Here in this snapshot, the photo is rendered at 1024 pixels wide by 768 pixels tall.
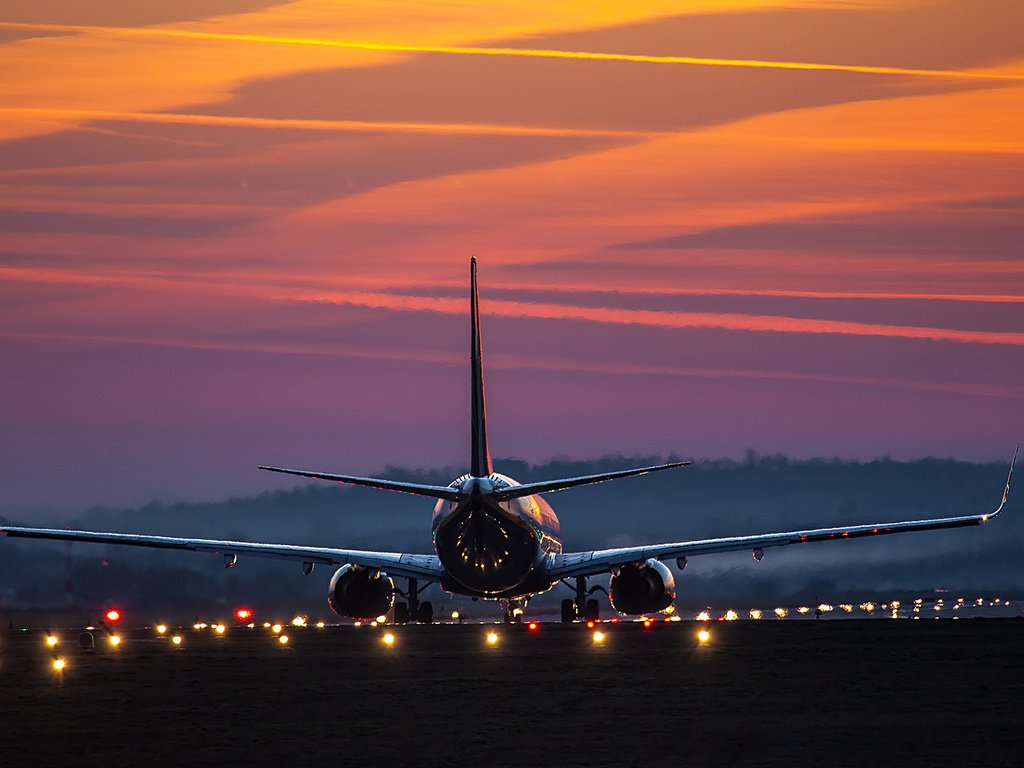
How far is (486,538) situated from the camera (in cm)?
7438

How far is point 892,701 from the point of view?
128 ft

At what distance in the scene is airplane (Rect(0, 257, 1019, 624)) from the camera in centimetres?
7600

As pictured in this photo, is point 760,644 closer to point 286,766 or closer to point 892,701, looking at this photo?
point 892,701

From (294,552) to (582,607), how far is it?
14.0 meters

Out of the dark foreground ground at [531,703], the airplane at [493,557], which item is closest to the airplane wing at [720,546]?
the airplane at [493,557]

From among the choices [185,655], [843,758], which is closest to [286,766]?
[843,758]

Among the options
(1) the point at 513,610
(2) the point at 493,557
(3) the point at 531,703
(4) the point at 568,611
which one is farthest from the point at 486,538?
(3) the point at 531,703

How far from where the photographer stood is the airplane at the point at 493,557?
76.0m

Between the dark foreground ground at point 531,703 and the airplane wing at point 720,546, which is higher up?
the airplane wing at point 720,546

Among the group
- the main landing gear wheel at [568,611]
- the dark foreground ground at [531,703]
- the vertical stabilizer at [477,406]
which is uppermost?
the vertical stabilizer at [477,406]

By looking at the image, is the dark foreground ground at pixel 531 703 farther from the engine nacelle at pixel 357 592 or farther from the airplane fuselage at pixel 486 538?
the engine nacelle at pixel 357 592

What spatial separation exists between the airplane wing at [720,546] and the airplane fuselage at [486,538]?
3.95m

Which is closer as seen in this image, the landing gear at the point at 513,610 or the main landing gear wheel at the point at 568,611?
the main landing gear wheel at the point at 568,611

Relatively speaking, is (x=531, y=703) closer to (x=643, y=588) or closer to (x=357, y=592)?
(x=643, y=588)
